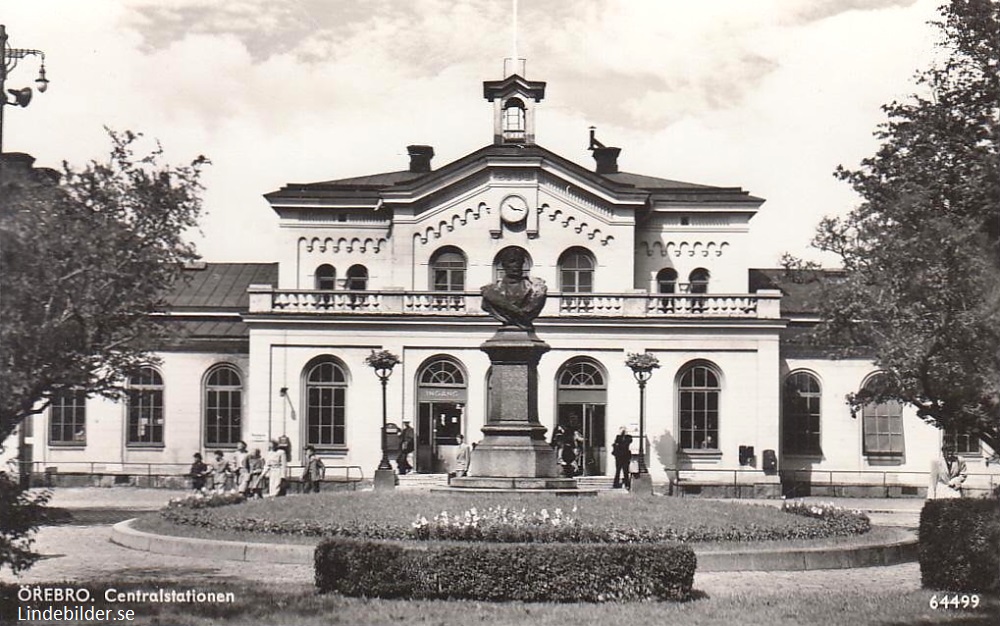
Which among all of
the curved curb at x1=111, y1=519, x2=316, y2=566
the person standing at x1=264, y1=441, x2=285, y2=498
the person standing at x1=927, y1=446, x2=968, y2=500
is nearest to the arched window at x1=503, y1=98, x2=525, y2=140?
the person standing at x1=264, y1=441, x2=285, y2=498

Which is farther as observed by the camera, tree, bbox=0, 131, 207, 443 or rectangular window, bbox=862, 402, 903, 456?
rectangular window, bbox=862, 402, 903, 456

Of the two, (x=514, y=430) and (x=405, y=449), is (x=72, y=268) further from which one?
(x=405, y=449)

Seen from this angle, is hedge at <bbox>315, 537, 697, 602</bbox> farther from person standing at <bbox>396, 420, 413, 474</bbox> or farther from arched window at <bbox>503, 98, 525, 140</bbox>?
arched window at <bbox>503, 98, 525, 140</bbox>

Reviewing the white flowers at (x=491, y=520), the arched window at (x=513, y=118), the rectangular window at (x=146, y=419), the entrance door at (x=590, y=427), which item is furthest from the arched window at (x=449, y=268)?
the white flowers at (x=491, y=520)

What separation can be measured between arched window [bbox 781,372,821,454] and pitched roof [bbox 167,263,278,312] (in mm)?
18911

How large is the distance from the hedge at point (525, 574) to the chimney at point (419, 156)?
35.3 meters

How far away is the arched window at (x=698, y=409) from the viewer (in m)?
38.8

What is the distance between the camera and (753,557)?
58.3ft

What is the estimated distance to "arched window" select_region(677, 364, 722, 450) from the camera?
3875 cm

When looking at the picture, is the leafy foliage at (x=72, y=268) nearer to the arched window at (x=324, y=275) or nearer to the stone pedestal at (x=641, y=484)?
the stone pedestal at (x=641, y=484)

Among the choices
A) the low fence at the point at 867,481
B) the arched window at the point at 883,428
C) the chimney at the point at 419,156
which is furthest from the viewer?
the chimney at the point at 419,156

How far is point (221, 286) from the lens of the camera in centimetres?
4625

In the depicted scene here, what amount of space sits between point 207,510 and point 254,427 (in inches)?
633

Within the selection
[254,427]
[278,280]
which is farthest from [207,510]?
[278,280]
